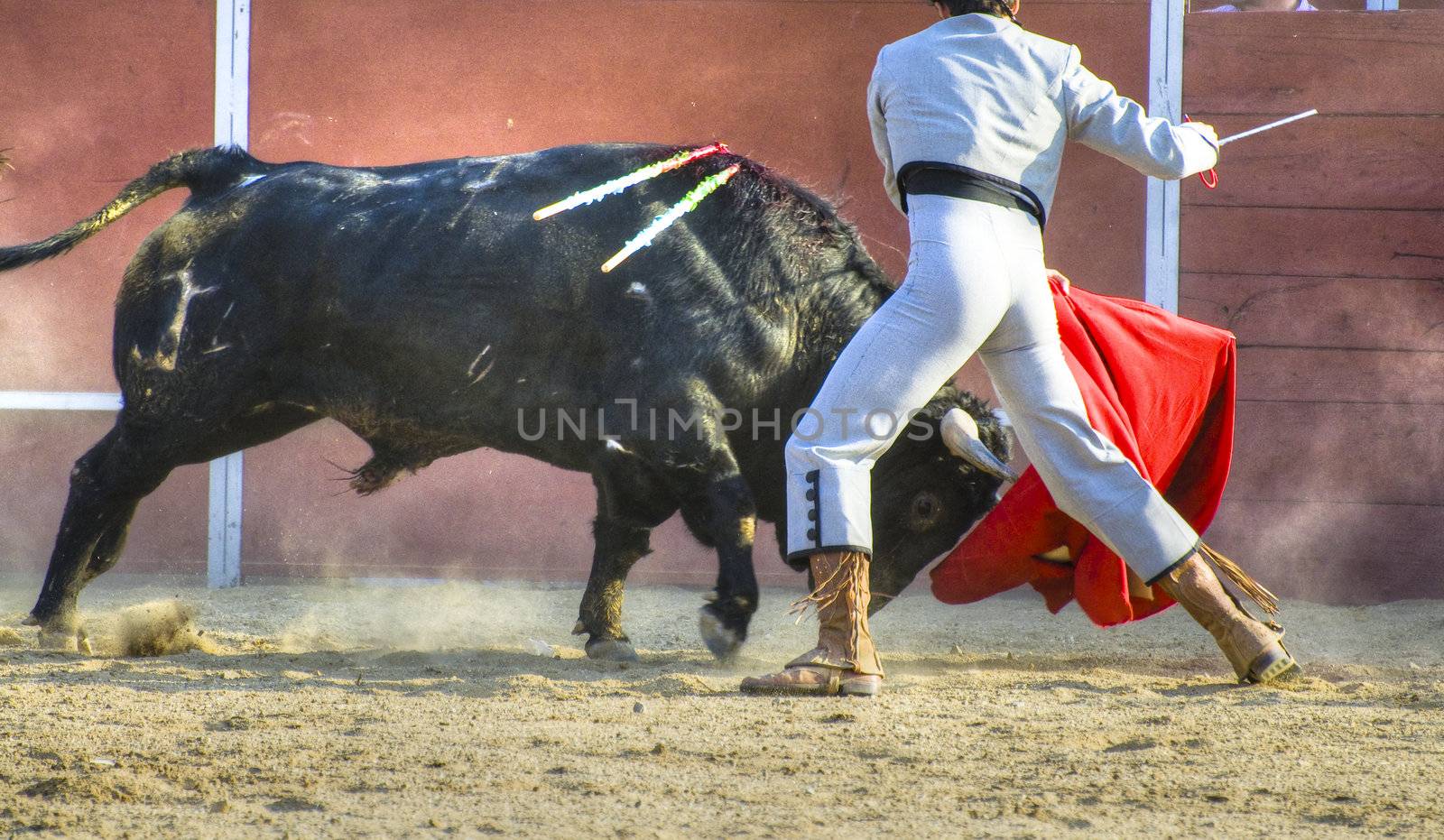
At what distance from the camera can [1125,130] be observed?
11.2 ft

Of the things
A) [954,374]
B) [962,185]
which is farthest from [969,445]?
[962,185]

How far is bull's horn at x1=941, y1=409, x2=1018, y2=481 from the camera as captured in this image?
13.4ft

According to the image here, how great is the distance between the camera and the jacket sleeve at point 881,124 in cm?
351

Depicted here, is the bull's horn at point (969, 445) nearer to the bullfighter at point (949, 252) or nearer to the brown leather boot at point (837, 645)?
the bullfighter at point (949, 252)

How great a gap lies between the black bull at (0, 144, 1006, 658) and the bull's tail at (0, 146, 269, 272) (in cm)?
14

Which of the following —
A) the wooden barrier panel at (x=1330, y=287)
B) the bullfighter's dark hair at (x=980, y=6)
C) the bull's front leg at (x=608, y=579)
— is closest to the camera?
the bullfighter's dark hair at (x=980, y=6)

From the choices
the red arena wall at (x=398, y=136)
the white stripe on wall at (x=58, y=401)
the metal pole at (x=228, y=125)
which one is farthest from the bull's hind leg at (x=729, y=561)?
the white stripe on wall at (x=58, y=401)

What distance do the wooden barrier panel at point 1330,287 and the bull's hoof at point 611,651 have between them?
2833 mm

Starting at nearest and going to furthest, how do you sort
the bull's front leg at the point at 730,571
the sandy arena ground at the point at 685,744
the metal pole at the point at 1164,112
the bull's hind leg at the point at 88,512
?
the sandy arena ground at the point at 685,744 < the bull's front leg at the point at 730,571 < the bull's hind leg at the point at 88,512 < the metal pole at the point at 1164,112

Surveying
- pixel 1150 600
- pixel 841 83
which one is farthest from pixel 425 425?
pixel 841 83

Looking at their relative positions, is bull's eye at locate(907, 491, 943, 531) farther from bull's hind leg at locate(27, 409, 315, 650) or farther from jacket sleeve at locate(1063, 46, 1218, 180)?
bull's hind leg at locate(27, 409, 315, 650)

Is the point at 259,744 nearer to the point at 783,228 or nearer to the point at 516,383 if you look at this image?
the point at 516,383

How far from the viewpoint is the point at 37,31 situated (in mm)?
6141

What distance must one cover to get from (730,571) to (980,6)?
64.5 inches
